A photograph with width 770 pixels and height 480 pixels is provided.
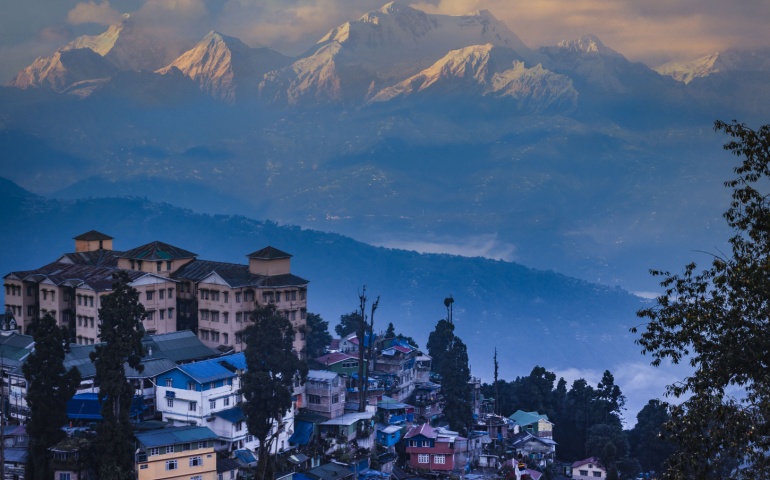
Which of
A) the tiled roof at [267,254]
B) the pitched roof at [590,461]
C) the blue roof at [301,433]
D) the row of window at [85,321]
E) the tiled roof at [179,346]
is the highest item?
the tiled roof at [267,254]

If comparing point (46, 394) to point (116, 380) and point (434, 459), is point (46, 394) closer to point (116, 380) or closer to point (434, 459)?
point (116, 380)

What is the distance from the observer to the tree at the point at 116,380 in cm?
4162

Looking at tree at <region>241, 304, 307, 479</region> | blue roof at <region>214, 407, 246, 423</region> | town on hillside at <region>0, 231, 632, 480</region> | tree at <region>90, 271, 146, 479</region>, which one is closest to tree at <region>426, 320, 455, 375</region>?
town on hillside at <region>0, 231, 632, 480</region>

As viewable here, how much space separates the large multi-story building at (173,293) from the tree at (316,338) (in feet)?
32.4

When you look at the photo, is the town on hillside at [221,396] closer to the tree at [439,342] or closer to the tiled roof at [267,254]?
the tiled roof at [267,254]

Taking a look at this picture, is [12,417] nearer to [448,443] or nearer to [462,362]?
[448,443]

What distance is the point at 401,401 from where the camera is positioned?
68.9 meters

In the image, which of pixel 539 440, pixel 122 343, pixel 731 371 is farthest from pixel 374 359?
pixel 731 371

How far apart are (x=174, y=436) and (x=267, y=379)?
553cm

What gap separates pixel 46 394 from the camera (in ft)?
144

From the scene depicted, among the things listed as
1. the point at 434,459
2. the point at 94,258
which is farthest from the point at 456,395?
the point at 94,258

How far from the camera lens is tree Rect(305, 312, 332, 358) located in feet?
241

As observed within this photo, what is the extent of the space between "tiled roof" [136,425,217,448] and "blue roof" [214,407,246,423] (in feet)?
8.92

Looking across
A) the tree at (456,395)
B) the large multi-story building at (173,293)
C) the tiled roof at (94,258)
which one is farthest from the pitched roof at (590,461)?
the tiled roof at (94,258)
